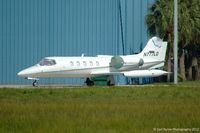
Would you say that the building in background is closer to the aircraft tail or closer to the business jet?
the aircraft tail

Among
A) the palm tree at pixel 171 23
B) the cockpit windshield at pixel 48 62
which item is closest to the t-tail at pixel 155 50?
the palm tree at pixel 171 23

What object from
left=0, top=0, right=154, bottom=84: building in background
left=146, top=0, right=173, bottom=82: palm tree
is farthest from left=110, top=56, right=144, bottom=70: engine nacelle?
left=146, top=0, right=173, bottom=82: palm tree

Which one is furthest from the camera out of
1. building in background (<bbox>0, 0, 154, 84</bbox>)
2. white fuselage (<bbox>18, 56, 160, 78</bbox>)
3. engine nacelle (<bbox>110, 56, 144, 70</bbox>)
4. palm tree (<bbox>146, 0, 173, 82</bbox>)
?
building in background (<bbox>0, 0, 154, 84</bbox>)

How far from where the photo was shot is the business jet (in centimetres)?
4441

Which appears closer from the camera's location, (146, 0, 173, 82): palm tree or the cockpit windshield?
the cockpit windshield

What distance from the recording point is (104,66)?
4756 cm

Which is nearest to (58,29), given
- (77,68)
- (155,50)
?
(77,68)

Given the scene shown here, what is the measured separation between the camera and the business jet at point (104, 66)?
44406 mm

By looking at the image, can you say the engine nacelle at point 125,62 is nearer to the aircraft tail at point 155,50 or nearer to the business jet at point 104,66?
the business jet at point 104,66

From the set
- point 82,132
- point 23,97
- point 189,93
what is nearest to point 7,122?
point 82,132

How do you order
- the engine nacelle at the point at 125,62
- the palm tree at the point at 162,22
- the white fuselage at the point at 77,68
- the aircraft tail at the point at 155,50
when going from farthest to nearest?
the palm tree at the point at 162,22, the aircraft tail at the point at 155,50, the engine nacelle at the point at 125,62, the white fuselage at the point at 77,68

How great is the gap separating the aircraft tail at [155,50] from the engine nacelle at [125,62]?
4.57 ft

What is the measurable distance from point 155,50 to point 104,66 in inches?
208

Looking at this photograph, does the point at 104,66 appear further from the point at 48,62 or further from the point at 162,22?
the point at 162,22
